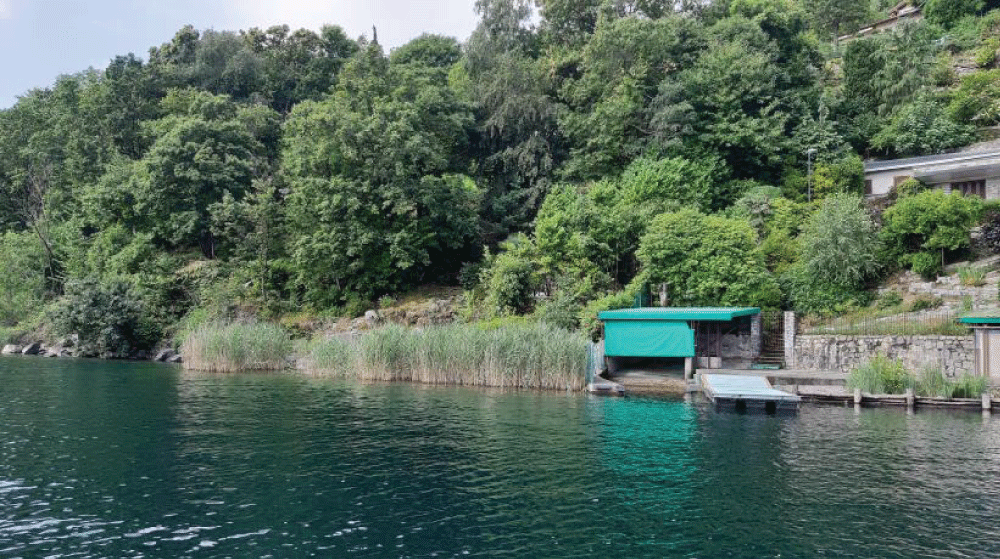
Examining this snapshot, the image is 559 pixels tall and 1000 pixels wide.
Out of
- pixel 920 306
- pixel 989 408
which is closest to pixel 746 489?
pixel 989 408

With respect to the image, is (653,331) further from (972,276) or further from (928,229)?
(972,276)

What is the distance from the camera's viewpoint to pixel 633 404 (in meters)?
28.0

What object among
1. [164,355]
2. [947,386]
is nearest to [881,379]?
[947,386]

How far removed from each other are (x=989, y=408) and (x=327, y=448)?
2441cm

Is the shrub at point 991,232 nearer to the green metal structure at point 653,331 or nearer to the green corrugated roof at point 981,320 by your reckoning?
the green corrugated roof at point 981,320

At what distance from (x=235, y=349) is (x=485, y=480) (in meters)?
25.6

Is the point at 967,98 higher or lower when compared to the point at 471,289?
higher

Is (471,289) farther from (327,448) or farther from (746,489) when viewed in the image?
(746,489)

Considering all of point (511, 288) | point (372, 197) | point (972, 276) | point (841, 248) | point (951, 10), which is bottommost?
point (511, 288)

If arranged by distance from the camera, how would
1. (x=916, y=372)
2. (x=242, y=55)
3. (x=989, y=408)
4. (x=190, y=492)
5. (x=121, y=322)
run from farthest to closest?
(x=242, y=55)
(x=121, y=322)
(x=916, y=372)
(x=989, y=408)
(x=190, y=492)

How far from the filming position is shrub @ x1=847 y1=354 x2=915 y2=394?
28359 millimetres

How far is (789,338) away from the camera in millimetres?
34750

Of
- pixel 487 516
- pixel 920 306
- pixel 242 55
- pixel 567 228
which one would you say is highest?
pixel 242 55

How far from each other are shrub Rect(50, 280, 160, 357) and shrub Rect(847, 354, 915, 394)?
42736 millimetres
